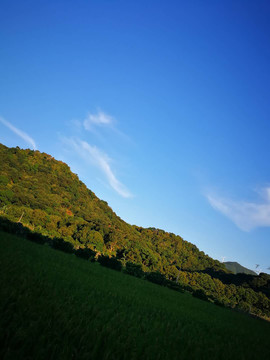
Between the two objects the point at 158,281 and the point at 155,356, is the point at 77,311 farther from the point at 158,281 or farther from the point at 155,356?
the point at 158,281

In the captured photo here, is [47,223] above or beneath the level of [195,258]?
beneath

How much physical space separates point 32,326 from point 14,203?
56.2 metres

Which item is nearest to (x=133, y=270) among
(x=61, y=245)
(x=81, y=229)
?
(x=61, y=245)

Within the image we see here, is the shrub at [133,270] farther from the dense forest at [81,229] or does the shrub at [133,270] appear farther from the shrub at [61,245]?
the shrub at [61,245]

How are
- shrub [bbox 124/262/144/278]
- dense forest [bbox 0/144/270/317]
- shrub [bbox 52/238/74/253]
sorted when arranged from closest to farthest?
shrub [bbox 52/238/74/253] < shrub [bbox 124/262/144/278] < dense forest [bbox 0/144/270/317]

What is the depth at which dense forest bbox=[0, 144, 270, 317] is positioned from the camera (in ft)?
135

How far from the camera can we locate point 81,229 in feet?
165

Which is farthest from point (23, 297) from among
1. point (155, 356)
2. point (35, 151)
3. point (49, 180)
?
point (35, 151)

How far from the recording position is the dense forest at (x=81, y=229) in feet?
135

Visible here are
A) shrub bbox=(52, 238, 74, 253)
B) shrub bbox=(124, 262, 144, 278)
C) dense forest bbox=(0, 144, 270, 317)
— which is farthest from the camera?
dense forest bbox=(0, 144, 270, 317)

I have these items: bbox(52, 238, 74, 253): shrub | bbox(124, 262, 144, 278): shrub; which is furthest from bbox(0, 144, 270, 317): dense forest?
bbox(52, 238, 74, 253): shrub

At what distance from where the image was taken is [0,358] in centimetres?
117

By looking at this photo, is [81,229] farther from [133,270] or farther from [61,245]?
[61,245]

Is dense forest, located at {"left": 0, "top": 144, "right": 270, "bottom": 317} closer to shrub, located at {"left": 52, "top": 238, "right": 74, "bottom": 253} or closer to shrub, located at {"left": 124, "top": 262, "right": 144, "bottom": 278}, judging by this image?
shrub, located at {"left": 124, "top": 262, "right": 144, "bottom": 278}
